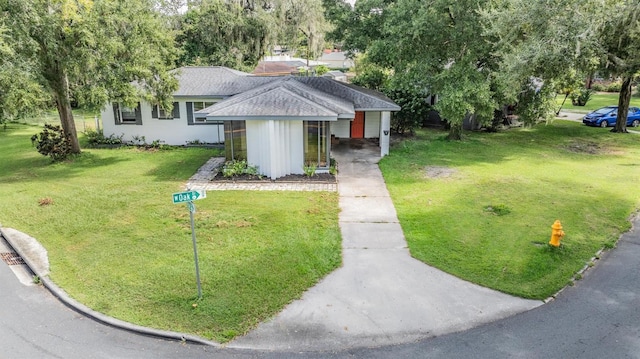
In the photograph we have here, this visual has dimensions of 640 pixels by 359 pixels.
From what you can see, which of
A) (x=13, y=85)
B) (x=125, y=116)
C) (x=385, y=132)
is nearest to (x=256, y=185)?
(x=385, y=132)

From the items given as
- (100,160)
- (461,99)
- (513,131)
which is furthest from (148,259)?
(513,131)

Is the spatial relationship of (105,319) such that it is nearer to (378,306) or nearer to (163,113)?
(378,306)

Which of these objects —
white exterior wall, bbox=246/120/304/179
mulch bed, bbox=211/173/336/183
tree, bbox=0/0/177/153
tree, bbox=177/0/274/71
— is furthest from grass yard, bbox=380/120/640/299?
tree, bbox=177/0/274/71

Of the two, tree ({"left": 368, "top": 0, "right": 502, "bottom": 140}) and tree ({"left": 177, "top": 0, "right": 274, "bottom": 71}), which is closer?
tree ({"left": 368, "top": 0, "right": 502, "bottom": 140})

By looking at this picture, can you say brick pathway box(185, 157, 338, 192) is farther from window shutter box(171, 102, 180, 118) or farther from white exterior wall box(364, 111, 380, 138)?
white exterior wall box(364, 111, 380, 138)

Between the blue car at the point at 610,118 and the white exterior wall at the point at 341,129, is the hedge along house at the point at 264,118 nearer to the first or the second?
the white exterior wall at the point at 341,129

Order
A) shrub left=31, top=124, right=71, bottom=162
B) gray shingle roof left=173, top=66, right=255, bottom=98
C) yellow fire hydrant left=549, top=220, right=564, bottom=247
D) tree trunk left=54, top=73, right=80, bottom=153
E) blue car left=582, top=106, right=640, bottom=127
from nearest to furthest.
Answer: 1. yellow fire hydrant left=549, top=220, right=564, bottom=247
2. tree trunk left=54, top=73, right=80, bottom=153
3. shrub left=31, top=124, right=71, bottom=162
4. gray shingle roof left=173, top=66, right=255, bottom=98
5. blue car left=582, top=106, right=640, bottom=127

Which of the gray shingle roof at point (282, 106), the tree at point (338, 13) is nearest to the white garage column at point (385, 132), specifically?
the gray shingle roof at point (282, 106)
